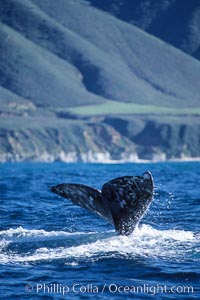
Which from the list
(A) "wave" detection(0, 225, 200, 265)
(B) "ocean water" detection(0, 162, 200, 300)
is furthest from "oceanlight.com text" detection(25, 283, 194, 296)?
(A) "wave" detection(0, 225, 200, 265)

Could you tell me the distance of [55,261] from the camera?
44.7ft

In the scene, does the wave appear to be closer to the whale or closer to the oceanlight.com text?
the whale

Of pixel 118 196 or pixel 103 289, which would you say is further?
pixel 118 196

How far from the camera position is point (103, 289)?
12.0 metres

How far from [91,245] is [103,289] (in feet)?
9.86

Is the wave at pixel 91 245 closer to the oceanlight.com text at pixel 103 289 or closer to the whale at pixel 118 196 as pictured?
the whale at pixel 118 196

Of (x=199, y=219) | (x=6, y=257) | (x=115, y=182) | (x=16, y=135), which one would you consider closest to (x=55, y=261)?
(x=6, y=257)

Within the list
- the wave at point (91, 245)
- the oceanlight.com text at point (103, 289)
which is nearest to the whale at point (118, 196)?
the wave at point (91, 245)

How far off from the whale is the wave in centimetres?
49

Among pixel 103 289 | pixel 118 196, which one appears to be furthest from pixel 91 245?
pixel 103 289

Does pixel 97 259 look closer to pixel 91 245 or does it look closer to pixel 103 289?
pixel 91 245

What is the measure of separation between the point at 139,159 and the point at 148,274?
182377 millimetres

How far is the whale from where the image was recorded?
1460cm

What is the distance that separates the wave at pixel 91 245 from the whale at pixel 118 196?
49 centimetres
